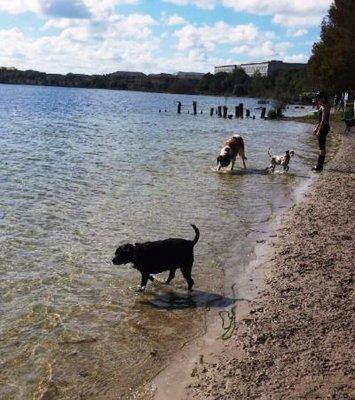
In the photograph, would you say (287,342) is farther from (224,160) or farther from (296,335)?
(224,160)

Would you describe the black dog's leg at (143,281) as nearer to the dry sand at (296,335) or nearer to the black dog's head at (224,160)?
the dry sand at (296,335)

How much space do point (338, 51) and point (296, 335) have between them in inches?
1756

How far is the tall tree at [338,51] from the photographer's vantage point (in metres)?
45.2

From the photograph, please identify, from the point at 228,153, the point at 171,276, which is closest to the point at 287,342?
the point at 171,276

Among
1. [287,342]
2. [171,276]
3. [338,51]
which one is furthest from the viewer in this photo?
[338,51]

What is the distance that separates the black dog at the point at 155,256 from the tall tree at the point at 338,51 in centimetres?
4203

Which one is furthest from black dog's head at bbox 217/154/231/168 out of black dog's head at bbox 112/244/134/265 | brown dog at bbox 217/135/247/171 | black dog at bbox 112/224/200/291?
black dog's head at bbox 112/244/134/265

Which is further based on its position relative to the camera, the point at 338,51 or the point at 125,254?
the point at 338,51

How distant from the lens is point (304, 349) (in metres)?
5.28

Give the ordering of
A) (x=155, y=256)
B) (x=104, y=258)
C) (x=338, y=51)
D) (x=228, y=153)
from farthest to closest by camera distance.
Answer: (x=338, y=51) → (x=228, y=153) → (x=104, y=258) → (x=155, y=256)

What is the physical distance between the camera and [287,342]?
216 inches

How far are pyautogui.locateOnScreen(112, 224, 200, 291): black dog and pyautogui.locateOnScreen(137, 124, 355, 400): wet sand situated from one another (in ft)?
3.86

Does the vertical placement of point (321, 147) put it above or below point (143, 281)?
above

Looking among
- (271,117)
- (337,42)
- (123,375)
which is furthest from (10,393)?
(271,117)
